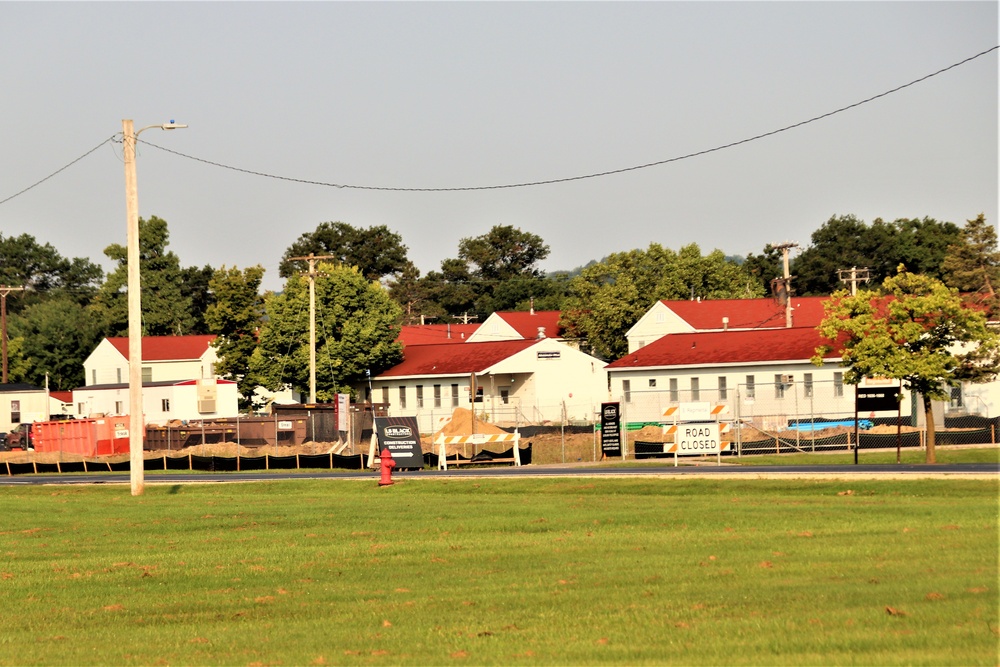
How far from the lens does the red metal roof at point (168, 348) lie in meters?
89.4

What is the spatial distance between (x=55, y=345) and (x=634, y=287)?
51.1 metres

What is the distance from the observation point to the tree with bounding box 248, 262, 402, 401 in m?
75.6

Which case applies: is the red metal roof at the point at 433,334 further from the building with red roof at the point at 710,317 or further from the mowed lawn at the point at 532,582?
the mowed lawn at the point at 532,582

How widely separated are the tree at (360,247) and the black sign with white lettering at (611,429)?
357 ft

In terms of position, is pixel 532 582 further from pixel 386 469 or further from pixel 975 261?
pixel 975 261

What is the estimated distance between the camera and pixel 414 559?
57.7 ft

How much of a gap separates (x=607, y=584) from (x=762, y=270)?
387 feet

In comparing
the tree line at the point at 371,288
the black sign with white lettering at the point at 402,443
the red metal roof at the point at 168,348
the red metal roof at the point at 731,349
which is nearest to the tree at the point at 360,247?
the tree line at the point at 371,288

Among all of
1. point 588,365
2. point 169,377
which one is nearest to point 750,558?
point 588,365

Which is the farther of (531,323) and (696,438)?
(531,323)

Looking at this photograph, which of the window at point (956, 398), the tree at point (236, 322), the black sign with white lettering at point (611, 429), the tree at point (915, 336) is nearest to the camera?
the tree at point (915, 336)

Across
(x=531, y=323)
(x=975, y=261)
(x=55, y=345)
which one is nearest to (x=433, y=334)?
(x=531, y=323)

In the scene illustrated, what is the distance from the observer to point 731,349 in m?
63.3

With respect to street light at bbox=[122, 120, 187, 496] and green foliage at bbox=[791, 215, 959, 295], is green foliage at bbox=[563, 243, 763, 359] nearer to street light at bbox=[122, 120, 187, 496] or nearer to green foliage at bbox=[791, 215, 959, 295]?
green foliage at bbox=[791, 215, 959, 295]
